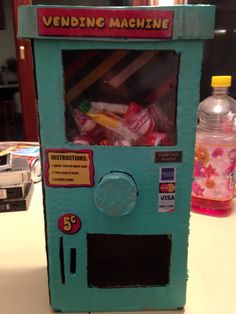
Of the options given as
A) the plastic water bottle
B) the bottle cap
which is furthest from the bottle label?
the bottle cap

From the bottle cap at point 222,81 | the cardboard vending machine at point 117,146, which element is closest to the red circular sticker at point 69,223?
the cardboard vending machine at point 117,146

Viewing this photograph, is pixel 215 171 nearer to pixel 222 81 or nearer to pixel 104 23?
pixel 222 81

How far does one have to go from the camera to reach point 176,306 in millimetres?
483

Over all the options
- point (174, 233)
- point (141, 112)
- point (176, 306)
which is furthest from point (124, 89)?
point (176, 306)

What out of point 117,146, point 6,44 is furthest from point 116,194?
point 6,44

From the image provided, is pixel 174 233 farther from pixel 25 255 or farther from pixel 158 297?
pixel 25 255

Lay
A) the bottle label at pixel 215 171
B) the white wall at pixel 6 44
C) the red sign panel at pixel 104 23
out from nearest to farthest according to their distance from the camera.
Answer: the red sign panel at pixel 104 23, the bottle label at pixel 215 171, the white wall at pixel 6 44

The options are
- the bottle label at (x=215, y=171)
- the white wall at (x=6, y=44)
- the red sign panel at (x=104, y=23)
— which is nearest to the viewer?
the red sign panel at (x=104, y=23)

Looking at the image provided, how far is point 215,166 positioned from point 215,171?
1 centimetres

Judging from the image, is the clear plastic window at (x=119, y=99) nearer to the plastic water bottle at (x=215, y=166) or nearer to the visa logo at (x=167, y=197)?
the visa logo at (x=167, y=197)

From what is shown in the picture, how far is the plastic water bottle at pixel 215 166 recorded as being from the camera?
0.73 metres

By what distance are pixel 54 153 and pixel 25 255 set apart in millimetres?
264

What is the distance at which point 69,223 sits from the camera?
44 cm

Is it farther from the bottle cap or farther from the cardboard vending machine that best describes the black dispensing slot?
the bottle cap
